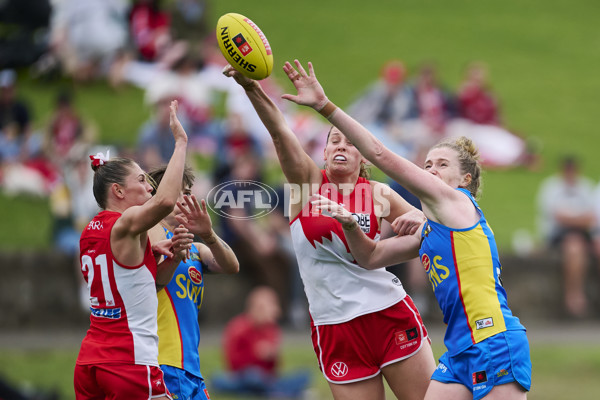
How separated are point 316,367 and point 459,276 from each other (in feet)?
21.1

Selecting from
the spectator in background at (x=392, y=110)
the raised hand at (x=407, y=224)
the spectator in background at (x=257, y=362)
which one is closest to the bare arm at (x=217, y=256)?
the raised hand at (x=407, y=224)

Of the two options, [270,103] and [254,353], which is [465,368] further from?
[254,353]

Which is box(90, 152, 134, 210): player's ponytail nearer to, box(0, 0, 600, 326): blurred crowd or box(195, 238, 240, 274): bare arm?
box(195, 238, 240, 274): bare arm

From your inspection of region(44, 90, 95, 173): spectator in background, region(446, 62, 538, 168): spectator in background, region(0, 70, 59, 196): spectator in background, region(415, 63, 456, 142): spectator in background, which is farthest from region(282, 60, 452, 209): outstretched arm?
region(446, 62, 538, 168): spectator in background

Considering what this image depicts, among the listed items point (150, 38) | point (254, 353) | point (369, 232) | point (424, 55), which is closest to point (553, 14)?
point (424, 55)

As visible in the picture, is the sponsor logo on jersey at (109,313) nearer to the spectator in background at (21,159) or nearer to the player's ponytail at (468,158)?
the player's ponytail at (468,158)

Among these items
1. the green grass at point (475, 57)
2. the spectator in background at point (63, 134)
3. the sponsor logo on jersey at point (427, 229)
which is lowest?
the sponsor logo on jersey at point (427, 229)

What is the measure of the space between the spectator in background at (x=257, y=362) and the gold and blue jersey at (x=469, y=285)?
5213mm

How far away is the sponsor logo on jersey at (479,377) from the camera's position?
15.0ft

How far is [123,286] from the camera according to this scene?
4648 mm

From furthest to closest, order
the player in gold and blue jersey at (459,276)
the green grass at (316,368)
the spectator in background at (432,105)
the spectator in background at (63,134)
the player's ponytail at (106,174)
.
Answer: the spectator in background at (432,105)
the spectator in background at (63,134)
the green grass at (316,368)
the player's ponytail at (106,174)
the player in gold and blue jersey at (459,276)

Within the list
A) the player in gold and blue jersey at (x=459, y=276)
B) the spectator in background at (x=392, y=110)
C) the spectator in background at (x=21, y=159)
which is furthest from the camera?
the spectator in background at (x=392, y=110)

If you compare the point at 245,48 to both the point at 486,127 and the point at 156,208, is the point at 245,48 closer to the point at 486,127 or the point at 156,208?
the point at 156,208

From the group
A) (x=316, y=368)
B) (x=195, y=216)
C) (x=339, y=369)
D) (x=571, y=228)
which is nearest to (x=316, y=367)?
(x=316, y=368)
